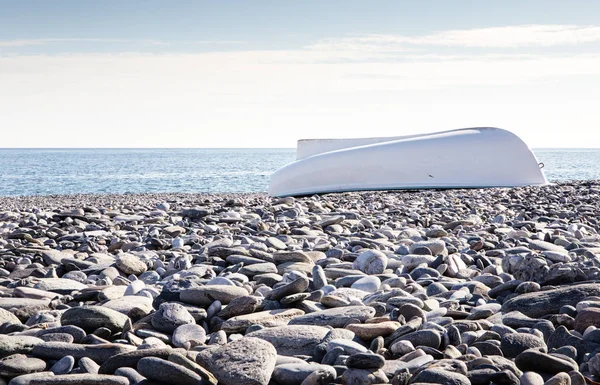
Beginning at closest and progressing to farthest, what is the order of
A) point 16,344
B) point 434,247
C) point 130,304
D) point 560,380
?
point 560,380 < point 16,344 < point 130,304 < point 434,247

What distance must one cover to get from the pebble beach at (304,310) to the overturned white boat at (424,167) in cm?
784

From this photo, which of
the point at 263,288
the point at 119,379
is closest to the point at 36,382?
the point at 119,379

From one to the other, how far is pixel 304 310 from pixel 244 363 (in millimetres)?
953

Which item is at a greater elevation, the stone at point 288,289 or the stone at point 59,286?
the stone at point 288,289

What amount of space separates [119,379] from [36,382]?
11.6 inches

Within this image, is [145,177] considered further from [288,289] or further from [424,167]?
[288,289]

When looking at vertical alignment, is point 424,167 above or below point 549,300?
above

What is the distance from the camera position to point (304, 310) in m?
3.30

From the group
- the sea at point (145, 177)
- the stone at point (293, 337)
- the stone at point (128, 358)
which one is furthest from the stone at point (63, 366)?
the sea at point (145, 177)

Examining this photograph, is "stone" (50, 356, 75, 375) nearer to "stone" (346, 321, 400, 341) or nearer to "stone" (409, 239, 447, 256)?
"stone" (346, 321, 400, 341)

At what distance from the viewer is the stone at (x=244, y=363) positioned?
7.60 feet

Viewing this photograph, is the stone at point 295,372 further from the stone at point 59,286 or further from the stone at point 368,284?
the stone at point 59,286

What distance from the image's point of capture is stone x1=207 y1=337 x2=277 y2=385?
91.2 inches

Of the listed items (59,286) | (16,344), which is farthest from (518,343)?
(59,286)
